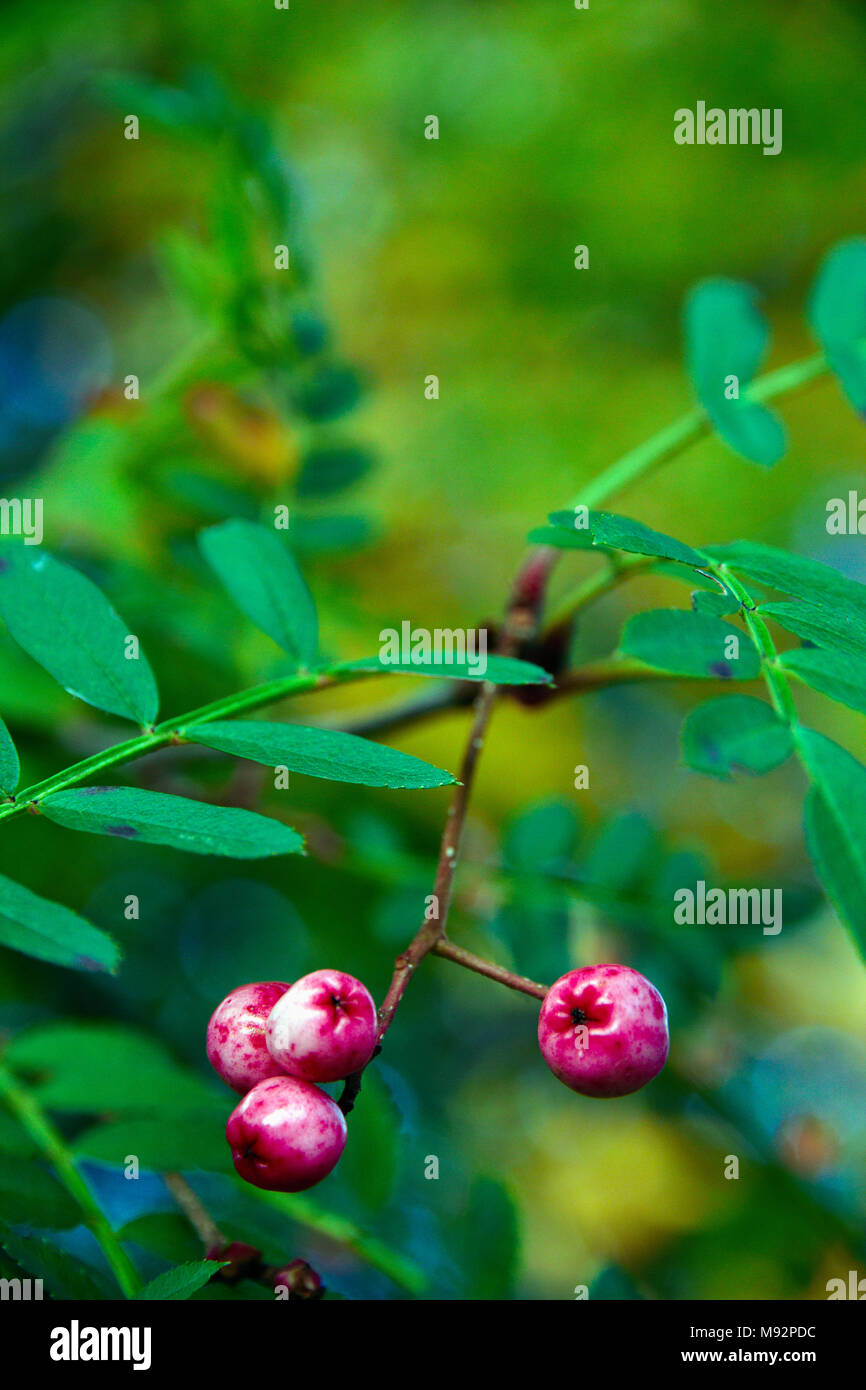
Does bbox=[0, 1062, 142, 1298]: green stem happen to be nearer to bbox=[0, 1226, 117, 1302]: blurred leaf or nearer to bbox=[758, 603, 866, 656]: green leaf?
bbox=[0, 1226, 117, 1302]: blurred leaf

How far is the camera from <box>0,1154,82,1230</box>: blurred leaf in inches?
20.5

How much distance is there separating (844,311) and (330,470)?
484 millimetres

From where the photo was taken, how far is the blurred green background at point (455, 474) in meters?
0.95

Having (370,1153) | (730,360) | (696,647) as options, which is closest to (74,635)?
(696,647)

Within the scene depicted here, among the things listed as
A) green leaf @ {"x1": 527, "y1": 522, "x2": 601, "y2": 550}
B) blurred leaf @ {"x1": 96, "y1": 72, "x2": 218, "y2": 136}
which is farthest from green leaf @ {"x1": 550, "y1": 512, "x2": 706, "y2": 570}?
blurred leaf @ {"x1": 96, "y1": 72, "x2": 218, "y2": 136}

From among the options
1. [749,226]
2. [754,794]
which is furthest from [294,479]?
[749,226]

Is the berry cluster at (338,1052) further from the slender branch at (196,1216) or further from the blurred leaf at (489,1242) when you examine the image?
the blurred leaf at (489,1242)

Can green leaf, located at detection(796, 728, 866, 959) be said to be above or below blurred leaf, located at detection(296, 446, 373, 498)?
below

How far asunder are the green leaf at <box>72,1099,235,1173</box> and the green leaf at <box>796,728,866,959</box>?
1.34 feet

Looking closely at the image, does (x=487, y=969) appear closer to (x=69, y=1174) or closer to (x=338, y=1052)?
(x=338, y=1052)

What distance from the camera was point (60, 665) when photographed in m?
0.53

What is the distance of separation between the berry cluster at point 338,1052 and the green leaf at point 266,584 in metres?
0.24

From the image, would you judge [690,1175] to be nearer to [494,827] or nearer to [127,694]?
[494,827]

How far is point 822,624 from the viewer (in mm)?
454
